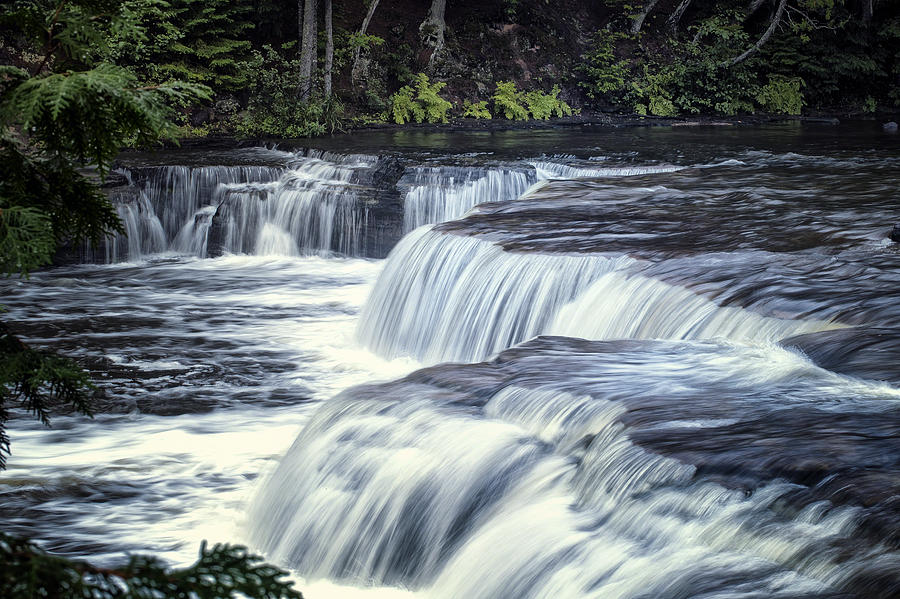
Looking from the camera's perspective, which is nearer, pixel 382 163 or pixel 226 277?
pixel 226 277

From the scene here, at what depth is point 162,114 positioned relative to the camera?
2.07 meters

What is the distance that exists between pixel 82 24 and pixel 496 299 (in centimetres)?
654

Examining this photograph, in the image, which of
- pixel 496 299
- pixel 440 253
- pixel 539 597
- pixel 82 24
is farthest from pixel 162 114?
pixel 440 253

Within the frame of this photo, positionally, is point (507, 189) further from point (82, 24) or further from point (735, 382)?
point (82, 24)

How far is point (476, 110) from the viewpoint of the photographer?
76.8 feet

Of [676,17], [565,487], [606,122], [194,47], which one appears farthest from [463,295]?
[676,17]

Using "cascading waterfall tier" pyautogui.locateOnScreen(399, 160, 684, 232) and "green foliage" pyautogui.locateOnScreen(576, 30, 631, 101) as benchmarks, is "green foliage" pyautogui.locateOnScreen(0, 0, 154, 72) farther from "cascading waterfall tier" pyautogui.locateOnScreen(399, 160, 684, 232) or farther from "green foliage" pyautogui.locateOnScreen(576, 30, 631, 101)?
"green foliage" pyautogui.locateOnScreen(576, 30, 631, 101)

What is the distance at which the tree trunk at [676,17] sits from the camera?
26.1 meters

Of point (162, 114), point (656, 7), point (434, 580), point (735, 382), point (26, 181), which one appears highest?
point (656, 7)

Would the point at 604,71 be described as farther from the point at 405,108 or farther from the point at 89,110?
the point at 89,110

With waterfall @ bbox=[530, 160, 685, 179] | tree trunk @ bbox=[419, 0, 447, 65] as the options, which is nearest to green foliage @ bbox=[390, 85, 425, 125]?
tree trunk @ bbox=[419, 0, 447, 65]

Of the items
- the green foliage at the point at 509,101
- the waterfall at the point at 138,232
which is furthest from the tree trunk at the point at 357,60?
the waterfall at the point at 138,232

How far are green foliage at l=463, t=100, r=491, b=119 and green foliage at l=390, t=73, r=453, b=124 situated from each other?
682mm

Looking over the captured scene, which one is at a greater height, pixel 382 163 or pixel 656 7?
pixel 656 7
